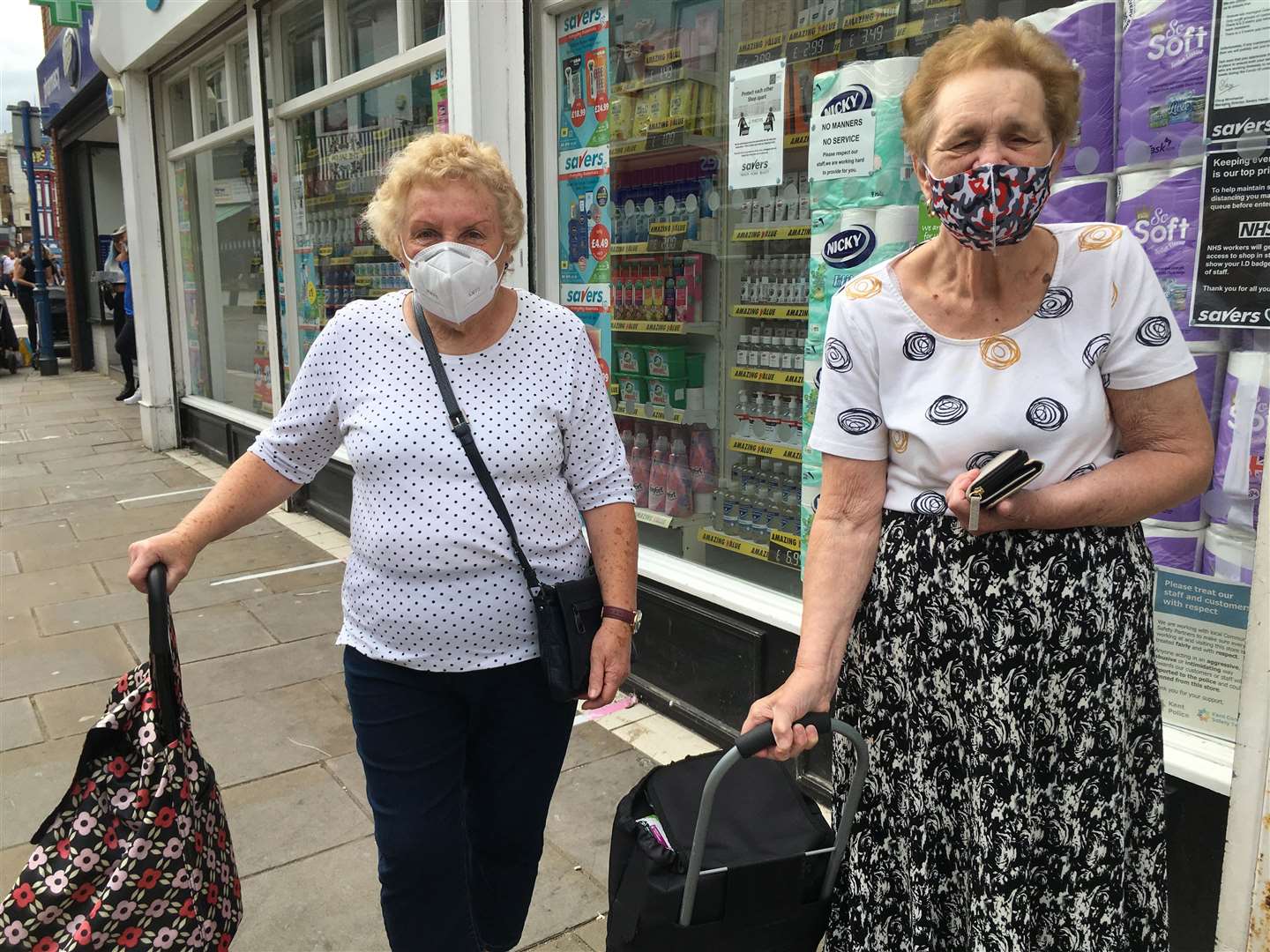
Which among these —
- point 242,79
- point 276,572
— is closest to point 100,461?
point 242,79

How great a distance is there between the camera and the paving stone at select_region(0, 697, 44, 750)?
384 centimetres

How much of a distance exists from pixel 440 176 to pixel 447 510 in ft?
2.21

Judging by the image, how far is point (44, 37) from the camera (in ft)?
64.2

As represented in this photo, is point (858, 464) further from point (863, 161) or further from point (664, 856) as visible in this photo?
point (863, 161)

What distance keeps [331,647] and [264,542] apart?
7.06ft

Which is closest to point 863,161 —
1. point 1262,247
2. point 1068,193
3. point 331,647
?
point 1068,193

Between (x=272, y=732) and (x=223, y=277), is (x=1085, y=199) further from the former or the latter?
(x=223, y=277)

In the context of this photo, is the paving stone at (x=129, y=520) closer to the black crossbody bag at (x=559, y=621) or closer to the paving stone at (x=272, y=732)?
the paving stone at (x=272, y=732)

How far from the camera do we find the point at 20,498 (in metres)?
7.99

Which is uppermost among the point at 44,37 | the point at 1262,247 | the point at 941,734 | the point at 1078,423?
the point at 44,37

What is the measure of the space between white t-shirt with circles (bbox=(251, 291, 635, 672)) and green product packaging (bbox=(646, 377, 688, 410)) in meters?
2.24

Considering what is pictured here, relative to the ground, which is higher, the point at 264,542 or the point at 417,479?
the point at 417,479

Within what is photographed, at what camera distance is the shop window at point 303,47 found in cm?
667

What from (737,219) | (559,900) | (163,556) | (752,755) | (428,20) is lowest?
(559,900)
